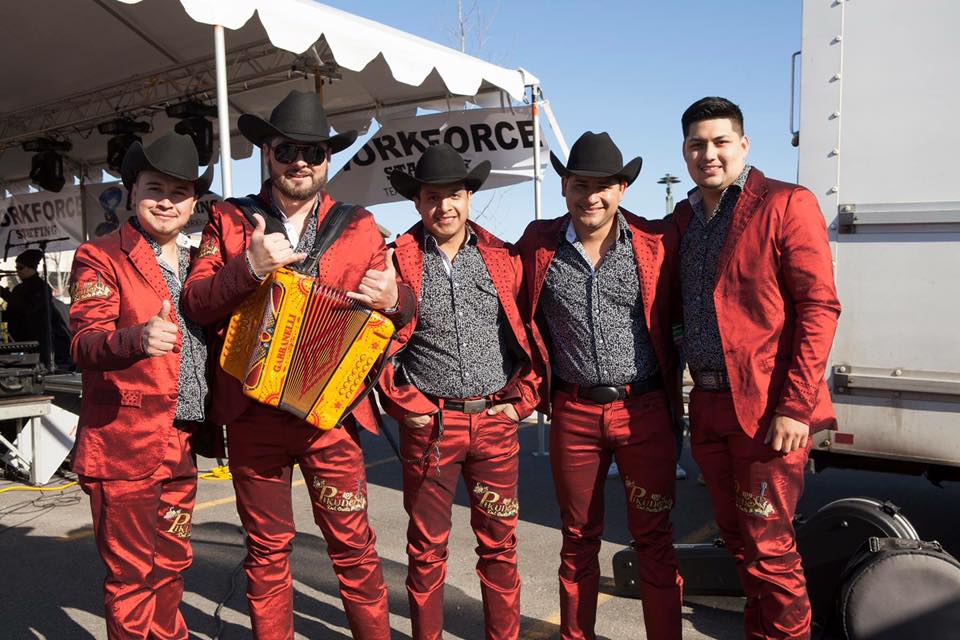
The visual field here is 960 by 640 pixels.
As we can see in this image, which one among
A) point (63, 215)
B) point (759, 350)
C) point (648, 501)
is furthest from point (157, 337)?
point (63, 215)

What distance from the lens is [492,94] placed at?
7945mm

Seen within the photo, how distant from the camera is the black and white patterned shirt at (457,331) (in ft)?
9.95

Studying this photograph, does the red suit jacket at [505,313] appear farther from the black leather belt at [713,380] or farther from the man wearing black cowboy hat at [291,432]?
the black leather belt at [713,380]

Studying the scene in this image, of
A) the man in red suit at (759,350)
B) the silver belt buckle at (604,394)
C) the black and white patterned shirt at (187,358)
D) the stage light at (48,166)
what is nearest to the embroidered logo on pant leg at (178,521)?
the black and white patterned shirt at (187,358)

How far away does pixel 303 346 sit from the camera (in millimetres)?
2641

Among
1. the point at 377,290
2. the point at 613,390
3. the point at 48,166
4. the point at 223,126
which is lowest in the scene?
the point at 613,390

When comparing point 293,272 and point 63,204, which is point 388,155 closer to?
point 293,272

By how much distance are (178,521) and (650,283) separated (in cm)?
194

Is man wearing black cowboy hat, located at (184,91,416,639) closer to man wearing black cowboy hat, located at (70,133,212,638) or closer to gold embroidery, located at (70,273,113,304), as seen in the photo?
man wearing black cowboy hat, located at (70,133,212,638)

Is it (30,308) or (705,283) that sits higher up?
(705,283)

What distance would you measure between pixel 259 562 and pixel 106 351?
942 mm

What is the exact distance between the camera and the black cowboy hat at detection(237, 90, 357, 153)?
8.93ft

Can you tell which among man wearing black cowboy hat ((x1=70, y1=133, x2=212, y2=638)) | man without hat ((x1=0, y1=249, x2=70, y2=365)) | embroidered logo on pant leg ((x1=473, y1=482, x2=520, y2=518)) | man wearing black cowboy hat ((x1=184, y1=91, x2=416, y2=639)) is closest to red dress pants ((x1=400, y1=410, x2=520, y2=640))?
embroidered logo on pant leg ((x1=473, y1=482, x2=520, y2=518))

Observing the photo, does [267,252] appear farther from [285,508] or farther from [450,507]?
[450,507]
